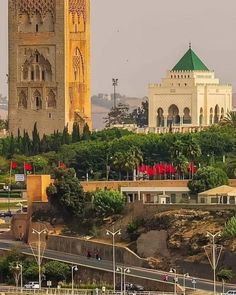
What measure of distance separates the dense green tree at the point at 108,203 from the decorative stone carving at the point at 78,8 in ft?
174

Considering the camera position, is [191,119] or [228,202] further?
[191,119]

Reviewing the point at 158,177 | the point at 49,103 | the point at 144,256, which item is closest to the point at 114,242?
the point at 144,256

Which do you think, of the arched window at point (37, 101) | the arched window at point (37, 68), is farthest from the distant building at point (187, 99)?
the arched window at point (37, 68)

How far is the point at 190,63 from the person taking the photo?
192 m

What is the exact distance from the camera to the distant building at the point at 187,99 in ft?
611

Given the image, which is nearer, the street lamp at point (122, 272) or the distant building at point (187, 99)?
the street lamp at point (122, 272)

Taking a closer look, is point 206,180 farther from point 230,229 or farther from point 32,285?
Answer: point 32,285

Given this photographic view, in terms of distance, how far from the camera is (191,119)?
7328 inches

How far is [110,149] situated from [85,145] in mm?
5395

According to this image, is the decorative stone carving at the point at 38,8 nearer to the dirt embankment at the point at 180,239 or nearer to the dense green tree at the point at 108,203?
the dense green tree at the point at 108,203

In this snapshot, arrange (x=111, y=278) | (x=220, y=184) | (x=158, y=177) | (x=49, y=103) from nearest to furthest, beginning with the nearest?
(x=111, y=278) → (x=220, y=184) → (x=158, y=177) → (x=49, y=103)

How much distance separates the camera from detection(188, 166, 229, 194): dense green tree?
135 m

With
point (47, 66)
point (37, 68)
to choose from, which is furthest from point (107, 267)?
point (37, 68)

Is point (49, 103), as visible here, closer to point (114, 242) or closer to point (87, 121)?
point (87, 121)
